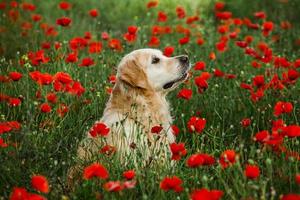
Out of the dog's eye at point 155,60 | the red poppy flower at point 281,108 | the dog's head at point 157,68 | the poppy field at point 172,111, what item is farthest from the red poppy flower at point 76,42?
the red poppy flower at point 281,108

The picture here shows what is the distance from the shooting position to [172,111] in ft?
18.5

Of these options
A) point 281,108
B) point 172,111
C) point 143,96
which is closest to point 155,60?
point 143,96

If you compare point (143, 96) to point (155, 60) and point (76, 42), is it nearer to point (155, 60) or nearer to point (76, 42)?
point (155, 60)

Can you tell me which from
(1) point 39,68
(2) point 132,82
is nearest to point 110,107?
(2) point 132,82

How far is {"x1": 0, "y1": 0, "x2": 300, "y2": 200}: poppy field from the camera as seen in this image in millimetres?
3449

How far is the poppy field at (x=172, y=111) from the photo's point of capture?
345 cm

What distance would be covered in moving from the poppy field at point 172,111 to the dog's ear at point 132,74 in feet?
1.34

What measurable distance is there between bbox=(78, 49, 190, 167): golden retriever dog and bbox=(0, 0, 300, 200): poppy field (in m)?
0.21

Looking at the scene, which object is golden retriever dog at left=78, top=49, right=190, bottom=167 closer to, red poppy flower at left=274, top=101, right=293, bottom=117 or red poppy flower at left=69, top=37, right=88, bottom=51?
red poppy flower at left=69, top=37, right=88, bottom=51

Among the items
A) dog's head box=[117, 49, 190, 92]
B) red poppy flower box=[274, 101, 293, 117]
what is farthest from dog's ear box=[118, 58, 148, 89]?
red poppy flower box=[274, 101, 293, 117]

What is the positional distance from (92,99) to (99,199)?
7.57 ft

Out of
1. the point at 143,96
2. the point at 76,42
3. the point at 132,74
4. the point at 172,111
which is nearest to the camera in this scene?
the point at 132,74

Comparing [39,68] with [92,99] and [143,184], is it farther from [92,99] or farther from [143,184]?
[143,184]

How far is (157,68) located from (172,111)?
644 mm
